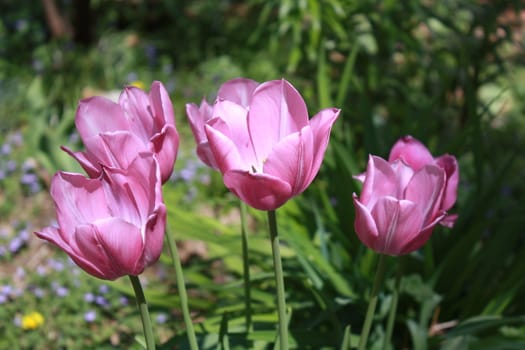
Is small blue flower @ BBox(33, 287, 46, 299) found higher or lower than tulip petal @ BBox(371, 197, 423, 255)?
lower

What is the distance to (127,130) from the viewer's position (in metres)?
1.01

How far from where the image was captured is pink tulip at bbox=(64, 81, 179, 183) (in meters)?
0.95

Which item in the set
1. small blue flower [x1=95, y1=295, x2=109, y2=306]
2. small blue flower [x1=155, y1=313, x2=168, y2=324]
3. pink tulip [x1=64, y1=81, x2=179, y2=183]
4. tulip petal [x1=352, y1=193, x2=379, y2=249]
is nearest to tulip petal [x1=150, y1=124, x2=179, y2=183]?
pink tulip [x1=64, y1=81, x2=179, y2=183]

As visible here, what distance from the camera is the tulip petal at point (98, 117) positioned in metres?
1.00

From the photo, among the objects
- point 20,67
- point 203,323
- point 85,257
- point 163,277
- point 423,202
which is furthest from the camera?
point 20,67

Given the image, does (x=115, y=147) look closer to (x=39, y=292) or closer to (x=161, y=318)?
(x=161, y=318)

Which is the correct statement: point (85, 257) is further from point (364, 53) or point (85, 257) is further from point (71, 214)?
point (364, 53)

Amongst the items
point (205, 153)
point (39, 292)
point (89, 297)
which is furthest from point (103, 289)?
point (205, 153)

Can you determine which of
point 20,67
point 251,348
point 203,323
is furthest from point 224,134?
point 20,67

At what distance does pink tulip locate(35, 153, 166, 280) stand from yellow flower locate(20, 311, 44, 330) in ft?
4.07

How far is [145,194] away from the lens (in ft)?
3.00

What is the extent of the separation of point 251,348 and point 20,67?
278 cm

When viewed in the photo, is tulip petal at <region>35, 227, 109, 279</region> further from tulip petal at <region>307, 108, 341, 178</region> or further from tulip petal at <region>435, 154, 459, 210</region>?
tulip petal at <region>435, 154, 459, 210</region>

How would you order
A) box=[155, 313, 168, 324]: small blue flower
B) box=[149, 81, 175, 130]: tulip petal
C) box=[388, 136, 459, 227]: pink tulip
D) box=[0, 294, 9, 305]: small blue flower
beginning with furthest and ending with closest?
box=[0, 294, 9, 305]: small blue flower
box=[155, 313, 168, 324]: small blue flower
box=[388, 136, 459, 227]: pink tulip
box=[149, 81, 175, 130]: tulip petal
